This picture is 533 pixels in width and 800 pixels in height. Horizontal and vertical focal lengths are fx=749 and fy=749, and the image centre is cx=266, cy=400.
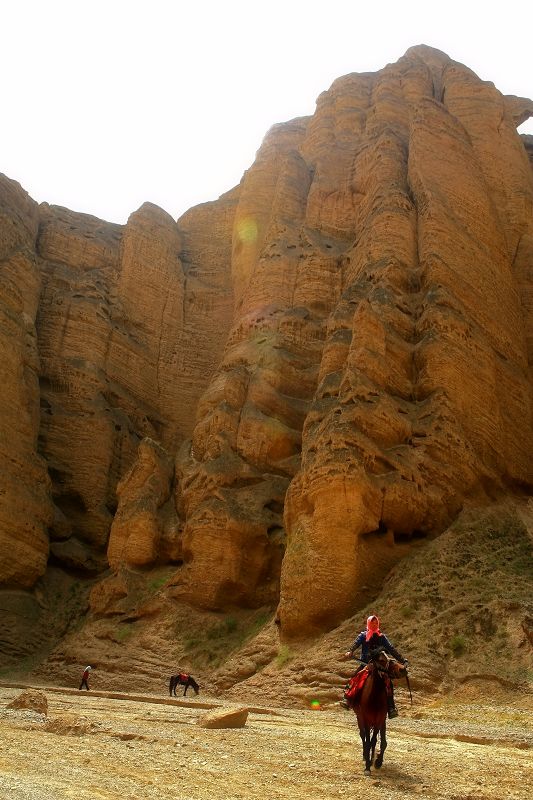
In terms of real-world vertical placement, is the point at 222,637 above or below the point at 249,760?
above

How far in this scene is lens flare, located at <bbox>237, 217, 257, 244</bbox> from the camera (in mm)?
43688

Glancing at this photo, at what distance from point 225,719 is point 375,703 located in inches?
129

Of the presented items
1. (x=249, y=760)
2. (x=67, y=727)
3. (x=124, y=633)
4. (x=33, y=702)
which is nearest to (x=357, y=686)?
(x=249, y=760)

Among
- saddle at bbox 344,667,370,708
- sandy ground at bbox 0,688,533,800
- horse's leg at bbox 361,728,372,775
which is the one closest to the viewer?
sandy ground at bbox 0,688,533,800

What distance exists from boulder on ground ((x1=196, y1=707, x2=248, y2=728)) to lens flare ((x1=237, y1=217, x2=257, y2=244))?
35.3 m

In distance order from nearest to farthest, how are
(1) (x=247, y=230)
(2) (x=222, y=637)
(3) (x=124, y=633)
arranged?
(2) (x=222, y=637), (3) (x=124, y=633), (1) (x=247, y=230)

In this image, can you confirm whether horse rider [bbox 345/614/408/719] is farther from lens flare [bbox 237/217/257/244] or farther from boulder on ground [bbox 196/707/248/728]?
lens flare [bbox 237/217/257/244]

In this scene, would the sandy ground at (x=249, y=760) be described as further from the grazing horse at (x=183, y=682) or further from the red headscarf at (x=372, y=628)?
the grazing horse at (x=183, y=682)

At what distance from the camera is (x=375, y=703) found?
7.97 meters

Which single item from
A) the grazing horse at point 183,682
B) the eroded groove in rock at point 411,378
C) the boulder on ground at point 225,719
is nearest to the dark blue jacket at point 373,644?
the boulder on ground at point 225,719

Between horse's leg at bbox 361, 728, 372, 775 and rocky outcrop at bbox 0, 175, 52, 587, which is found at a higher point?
rocky outcrop at bbox 0, 175, 52, 587

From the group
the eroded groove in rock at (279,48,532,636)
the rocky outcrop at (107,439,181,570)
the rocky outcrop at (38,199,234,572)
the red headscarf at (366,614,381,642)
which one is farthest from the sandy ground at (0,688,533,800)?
the rocky outcrop at (38,199,234,572)

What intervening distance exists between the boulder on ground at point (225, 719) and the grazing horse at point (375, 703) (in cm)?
304

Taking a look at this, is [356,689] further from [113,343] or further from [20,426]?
[113,343]
